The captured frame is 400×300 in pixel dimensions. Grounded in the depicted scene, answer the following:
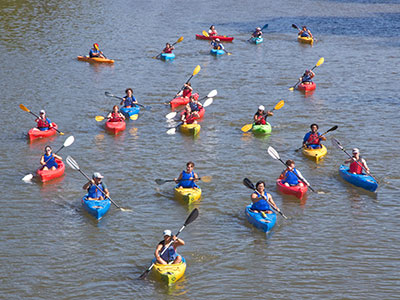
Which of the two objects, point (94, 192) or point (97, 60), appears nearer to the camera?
point (94, 192)

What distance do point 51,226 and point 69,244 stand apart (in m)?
1.35

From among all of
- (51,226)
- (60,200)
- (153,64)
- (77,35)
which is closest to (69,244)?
(51,226)

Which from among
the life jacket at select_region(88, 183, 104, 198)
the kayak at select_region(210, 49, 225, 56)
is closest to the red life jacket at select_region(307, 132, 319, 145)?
the life jacket at select_region(88, 183, 104, 198)

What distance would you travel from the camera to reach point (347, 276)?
16.1 m

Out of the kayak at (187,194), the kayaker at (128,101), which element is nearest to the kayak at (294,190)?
the kayak at (187,194)

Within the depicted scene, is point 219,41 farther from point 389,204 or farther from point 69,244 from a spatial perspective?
point 69,244

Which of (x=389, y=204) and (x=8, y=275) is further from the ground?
(x=389, y=204)

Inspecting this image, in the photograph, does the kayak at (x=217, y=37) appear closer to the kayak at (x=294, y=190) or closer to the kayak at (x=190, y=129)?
the kayak at (x=190, y=129)

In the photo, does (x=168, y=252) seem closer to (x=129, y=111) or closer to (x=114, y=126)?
(x=114, y=126)

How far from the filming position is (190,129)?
26031 millimetres

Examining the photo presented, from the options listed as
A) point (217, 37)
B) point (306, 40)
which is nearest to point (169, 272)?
point (217, 37)

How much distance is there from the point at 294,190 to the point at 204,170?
13.1 feet

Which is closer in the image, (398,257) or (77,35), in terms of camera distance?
(398,257)

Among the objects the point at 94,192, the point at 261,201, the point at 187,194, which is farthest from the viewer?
the point at 187,194
